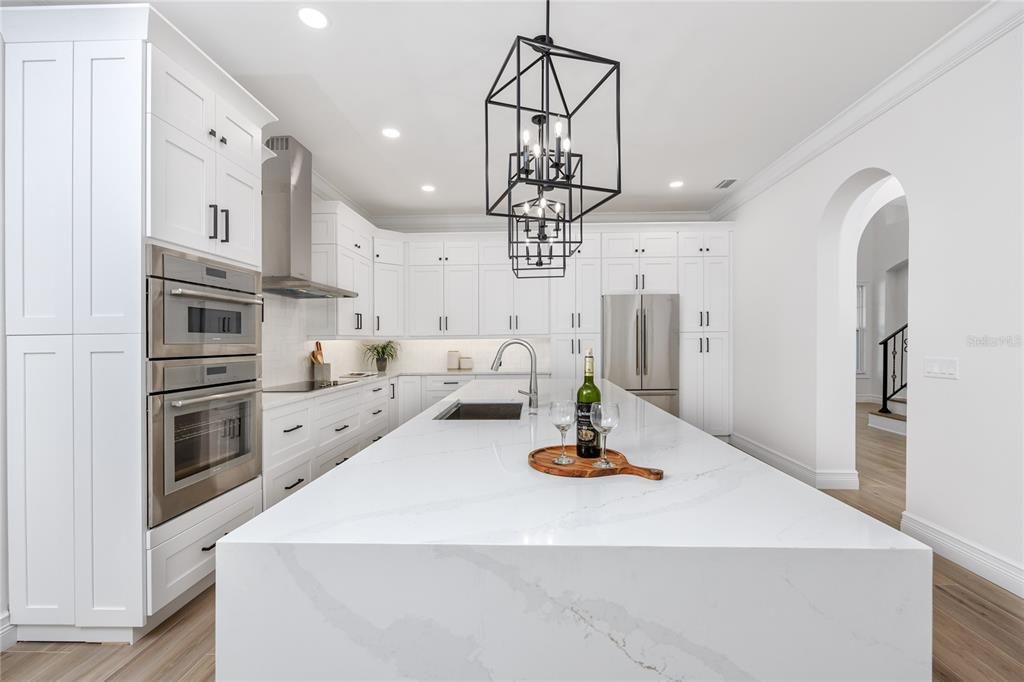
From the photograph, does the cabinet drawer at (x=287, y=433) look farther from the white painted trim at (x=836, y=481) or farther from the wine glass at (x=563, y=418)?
the white painted trim at (x=836, y=481)

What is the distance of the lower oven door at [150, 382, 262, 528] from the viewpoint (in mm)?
1909

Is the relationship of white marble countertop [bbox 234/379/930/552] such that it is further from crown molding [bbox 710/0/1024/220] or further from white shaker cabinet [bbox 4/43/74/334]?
crown molding [bbox 710/0/1024/220]

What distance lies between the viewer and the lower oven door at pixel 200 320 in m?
1.91

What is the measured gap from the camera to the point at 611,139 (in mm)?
3531

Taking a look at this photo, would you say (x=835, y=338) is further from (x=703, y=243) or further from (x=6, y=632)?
(x=6, y=632)

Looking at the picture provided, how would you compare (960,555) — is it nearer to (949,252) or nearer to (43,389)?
(949,252)

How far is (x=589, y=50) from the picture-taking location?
2463 millimetres

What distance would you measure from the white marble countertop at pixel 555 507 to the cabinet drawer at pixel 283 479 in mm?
1554

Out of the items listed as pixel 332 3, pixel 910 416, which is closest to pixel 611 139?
pixel 332 3

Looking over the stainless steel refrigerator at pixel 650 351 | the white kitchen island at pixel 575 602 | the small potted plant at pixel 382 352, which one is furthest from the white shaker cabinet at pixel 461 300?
the white kitchen island at pixel 575 602

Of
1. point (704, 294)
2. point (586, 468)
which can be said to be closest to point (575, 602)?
point (586, 468)

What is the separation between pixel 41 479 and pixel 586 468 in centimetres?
215

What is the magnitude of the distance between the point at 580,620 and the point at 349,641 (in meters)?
0.42

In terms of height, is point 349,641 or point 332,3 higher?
point 332,3
